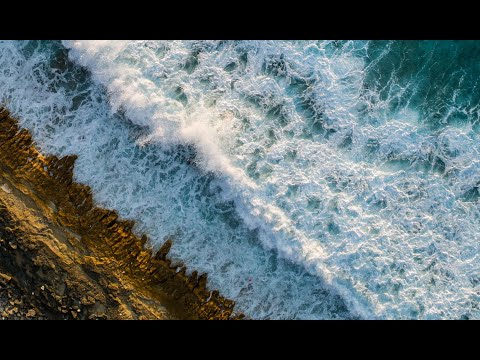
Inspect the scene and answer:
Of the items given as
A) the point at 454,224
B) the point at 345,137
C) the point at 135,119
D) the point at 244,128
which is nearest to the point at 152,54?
the point at 135,119

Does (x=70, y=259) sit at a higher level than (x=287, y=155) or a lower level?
lower

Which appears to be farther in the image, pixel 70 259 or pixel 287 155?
pixel 287 155

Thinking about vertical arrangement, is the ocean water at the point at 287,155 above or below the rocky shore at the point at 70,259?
above

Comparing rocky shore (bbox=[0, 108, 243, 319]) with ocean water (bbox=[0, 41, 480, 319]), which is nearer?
rocky shore (bbox=[0, 108, 243, 319])

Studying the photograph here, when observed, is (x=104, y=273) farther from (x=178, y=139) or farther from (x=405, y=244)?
(x=405, y=244)

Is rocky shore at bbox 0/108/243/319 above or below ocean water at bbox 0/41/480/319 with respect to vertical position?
below
